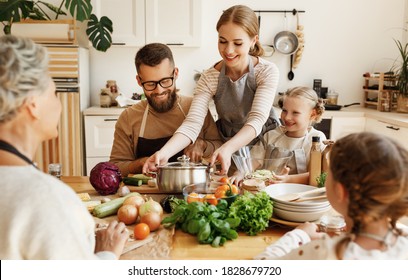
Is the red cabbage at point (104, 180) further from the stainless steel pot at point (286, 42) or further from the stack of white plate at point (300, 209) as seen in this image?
the stainless steel pot at point (286, 42)

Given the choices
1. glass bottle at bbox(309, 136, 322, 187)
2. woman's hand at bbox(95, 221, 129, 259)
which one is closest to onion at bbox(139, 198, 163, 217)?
woman's hand at bbox(95, 221, 129, 259)

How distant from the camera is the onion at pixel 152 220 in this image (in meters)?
1.21

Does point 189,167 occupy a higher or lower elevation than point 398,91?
lower

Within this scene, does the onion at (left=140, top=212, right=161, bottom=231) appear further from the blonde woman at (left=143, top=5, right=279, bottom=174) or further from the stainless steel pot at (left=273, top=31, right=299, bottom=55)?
the stainless steel pot at (left=273, top=31, right=299, bottom=55)

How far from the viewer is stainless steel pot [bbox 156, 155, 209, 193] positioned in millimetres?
1427

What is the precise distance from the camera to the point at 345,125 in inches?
136

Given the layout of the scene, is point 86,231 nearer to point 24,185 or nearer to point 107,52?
point 24,185

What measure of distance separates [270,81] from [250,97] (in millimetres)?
146

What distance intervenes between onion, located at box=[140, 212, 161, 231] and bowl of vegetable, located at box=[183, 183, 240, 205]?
0.43ft

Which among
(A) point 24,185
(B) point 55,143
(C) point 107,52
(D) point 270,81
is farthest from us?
(C) point 107,52

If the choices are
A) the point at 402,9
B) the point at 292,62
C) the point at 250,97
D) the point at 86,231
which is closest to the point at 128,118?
the point at 250,97

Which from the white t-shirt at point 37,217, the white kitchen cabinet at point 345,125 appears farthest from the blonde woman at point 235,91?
the white kitchen cabinet at point 345,125

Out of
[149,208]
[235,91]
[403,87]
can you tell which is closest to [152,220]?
[149,208]

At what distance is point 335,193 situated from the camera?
92cm
